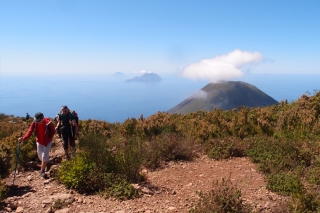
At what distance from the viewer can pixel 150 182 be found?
6113 mm

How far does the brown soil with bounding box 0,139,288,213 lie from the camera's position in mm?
4699

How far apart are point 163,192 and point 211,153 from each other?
289 cm

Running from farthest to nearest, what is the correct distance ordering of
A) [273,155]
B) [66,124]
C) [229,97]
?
[229,97] < [66,124] < [273,155]

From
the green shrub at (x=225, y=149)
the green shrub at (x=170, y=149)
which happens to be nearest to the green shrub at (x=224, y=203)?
the green shrub at (x=170, y=149)

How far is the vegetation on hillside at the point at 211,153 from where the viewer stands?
5.00 m

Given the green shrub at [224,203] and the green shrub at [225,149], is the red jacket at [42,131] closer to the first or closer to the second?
the green shrub at [224,203]

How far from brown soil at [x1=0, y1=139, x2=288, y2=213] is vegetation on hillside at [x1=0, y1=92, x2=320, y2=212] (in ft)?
0.83

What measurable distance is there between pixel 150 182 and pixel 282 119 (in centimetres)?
647

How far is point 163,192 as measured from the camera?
5504 mm

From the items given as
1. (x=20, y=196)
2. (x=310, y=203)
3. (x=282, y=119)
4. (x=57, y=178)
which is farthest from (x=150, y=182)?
(x=282, y=119)

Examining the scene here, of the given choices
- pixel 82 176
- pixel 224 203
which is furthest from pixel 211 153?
pixel 82 176

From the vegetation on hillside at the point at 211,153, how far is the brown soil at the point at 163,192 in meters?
0.25

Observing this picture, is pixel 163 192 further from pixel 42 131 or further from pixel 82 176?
pixel 42 131

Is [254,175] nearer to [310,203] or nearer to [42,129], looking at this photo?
[310,203]
